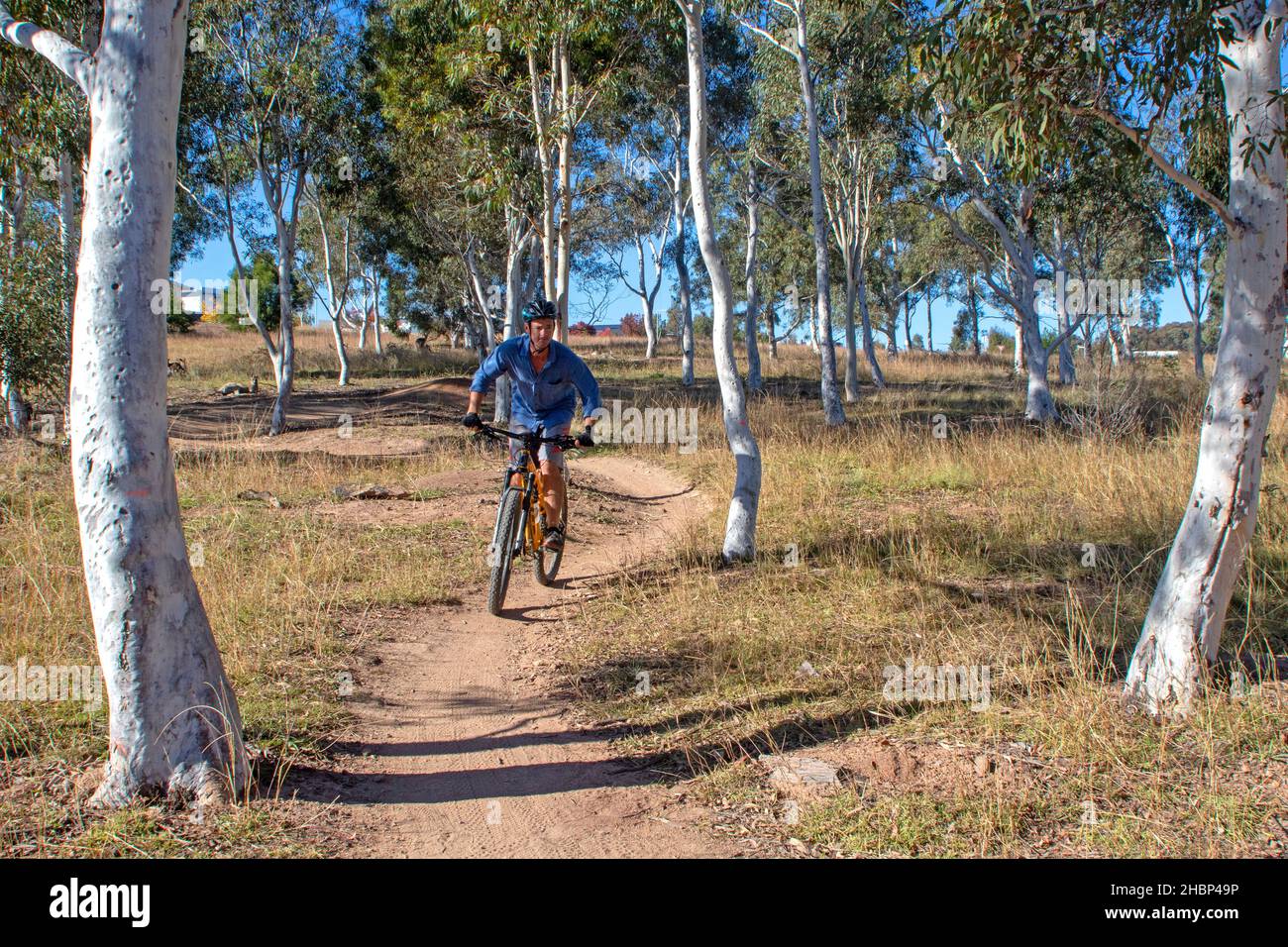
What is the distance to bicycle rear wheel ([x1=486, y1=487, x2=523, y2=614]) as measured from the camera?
6.09 m

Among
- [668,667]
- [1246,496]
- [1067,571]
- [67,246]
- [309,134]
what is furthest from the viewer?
[309,134]

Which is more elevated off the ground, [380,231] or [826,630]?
[380,231]

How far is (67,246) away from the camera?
43.2 feet

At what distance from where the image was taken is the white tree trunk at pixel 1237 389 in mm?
4004

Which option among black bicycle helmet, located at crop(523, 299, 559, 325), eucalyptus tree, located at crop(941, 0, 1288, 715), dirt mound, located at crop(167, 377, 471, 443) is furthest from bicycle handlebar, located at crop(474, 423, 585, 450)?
dirt mound, located at crop(167, 377, 471, 443)

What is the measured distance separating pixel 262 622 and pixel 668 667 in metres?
2.53

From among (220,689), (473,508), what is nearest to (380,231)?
(473,508)

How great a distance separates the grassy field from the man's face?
6.26ft

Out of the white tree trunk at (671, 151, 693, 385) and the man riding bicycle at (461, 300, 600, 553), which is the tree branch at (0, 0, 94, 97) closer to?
the man riding bicycle at (461, 300, 600, 553)

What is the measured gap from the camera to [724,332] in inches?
289

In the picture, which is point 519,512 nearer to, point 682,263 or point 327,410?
point 327,410

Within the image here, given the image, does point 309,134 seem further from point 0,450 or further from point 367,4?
point 0,450

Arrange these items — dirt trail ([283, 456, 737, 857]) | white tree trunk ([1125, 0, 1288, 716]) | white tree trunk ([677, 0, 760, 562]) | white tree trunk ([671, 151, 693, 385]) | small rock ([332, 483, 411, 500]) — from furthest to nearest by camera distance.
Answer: white tree trunk ([671, 151, 693, 385])
small rock ([332, 483, 411, 500])
white tree trunk ([677, 0, 760, 562])
white tree trunk ([1125, 0, 1288, 716])
dirt trail ([283, 456, 737, 857])

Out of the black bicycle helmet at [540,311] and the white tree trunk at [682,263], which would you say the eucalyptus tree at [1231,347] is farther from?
the white tree trunk at [682,263]
